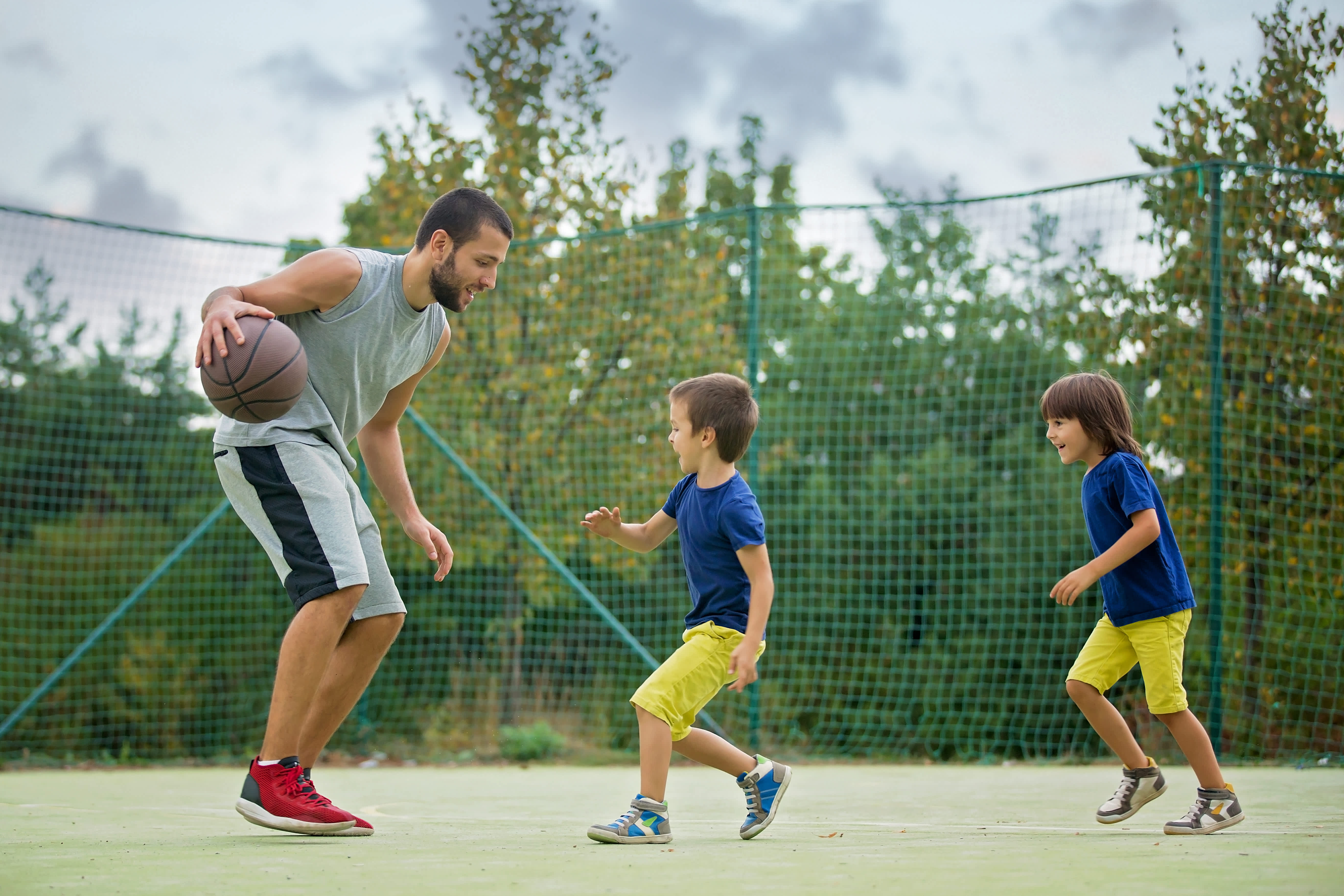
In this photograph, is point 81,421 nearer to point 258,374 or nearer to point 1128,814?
point 258,374

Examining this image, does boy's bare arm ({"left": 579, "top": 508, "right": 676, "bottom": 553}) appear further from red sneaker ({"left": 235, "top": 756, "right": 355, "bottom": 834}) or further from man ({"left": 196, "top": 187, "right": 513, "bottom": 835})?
red sneaker ({"left": 235, "top": 756, "right": 355, "bottom": 834})

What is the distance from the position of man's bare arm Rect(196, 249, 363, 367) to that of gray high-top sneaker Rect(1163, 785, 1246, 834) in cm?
225

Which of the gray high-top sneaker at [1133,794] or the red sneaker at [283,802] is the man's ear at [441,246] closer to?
the red sneaker at [283,802]

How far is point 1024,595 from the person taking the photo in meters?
6.43

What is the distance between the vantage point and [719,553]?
2637mm

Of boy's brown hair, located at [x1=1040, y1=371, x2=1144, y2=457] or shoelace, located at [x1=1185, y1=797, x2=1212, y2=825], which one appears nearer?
shoelace, located at [x1=1185, y1=797, x2=1212, y2=825]

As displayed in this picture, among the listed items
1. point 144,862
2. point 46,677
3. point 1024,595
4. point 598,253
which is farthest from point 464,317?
point 144,862

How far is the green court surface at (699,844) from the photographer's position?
176cm

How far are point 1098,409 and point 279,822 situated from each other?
7.08 ft

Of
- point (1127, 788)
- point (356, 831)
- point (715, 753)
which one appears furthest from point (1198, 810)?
point (356, 831)

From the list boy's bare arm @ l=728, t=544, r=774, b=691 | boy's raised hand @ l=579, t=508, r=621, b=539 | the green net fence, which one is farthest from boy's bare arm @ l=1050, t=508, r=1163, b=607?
the green net fence

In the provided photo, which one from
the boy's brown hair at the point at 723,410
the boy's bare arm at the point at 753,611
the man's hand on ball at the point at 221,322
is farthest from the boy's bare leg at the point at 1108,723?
the man's hand on ball at the point at 221,322

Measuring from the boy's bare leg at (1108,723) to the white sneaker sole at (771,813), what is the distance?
75 centimetres

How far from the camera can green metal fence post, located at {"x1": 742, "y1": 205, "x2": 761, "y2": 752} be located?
18.4 ft
